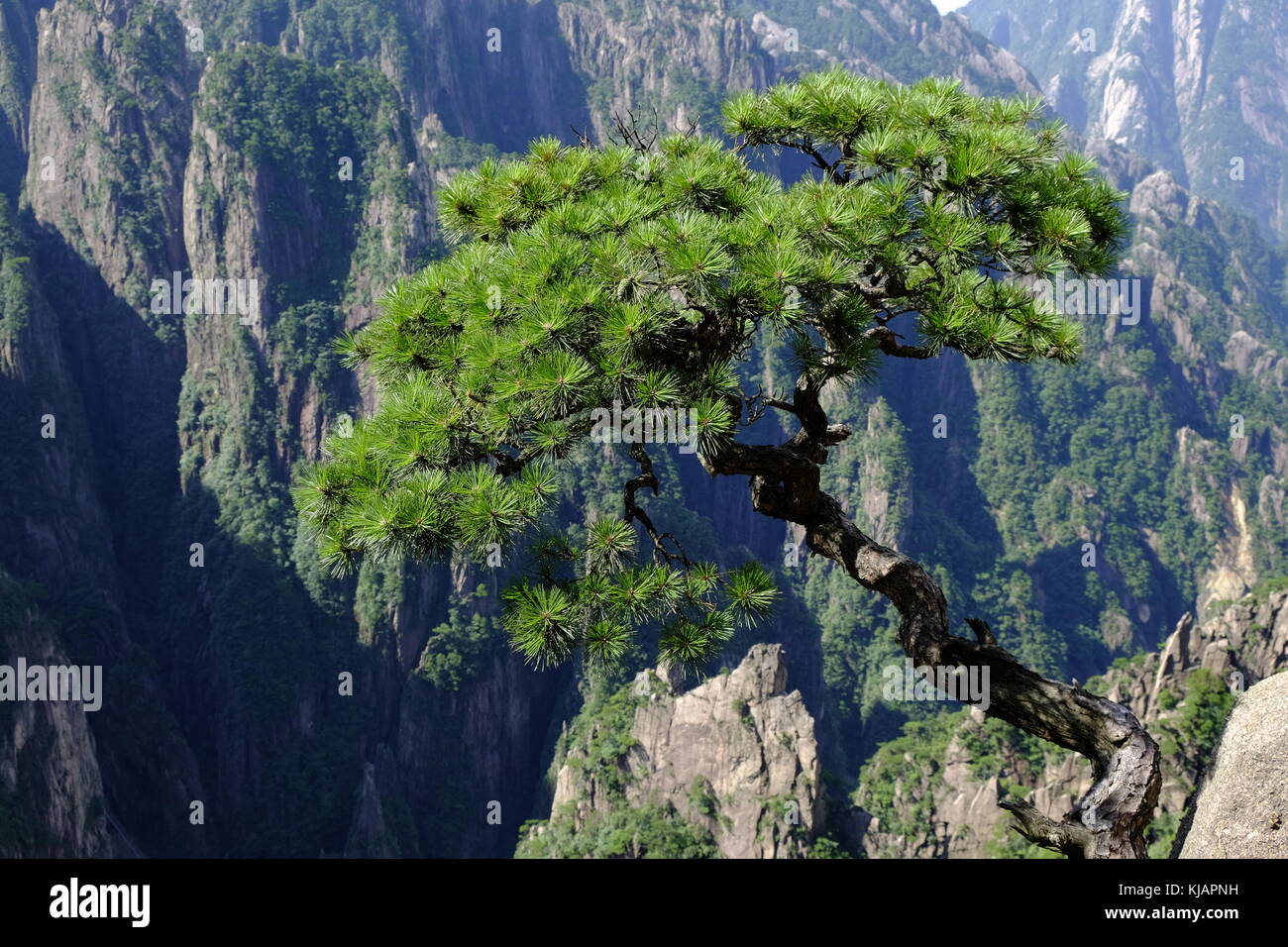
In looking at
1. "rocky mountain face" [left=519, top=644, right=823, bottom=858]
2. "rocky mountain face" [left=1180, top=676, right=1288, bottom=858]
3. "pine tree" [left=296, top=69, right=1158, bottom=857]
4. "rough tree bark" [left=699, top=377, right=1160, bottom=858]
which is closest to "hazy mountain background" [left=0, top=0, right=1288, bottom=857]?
"rocky mountain face" [left=519, top=644, right=823, bottom=858]

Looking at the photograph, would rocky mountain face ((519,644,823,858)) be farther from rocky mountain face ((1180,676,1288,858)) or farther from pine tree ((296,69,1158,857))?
pine tree ((296,69,1158,857))

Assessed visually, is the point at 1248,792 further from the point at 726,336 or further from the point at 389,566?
the point at 389,566

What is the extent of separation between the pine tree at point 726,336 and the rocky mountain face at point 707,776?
3231 cm

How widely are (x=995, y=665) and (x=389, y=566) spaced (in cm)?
2413

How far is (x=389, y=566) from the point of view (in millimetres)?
28500

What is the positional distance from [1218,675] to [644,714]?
2161cm

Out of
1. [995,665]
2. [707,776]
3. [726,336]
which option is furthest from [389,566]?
[995,665]

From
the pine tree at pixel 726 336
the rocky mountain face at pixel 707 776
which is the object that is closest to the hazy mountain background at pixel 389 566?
the rocky mountain face at pixel 707 776

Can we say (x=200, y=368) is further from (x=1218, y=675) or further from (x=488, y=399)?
(x=488, y=399)

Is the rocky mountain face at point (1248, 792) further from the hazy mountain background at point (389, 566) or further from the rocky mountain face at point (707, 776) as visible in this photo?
the rocky mountain face at point (707, 776)

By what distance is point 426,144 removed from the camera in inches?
3986

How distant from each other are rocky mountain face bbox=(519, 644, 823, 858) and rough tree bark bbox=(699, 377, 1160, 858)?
32.1m

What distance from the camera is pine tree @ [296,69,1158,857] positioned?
570cm
